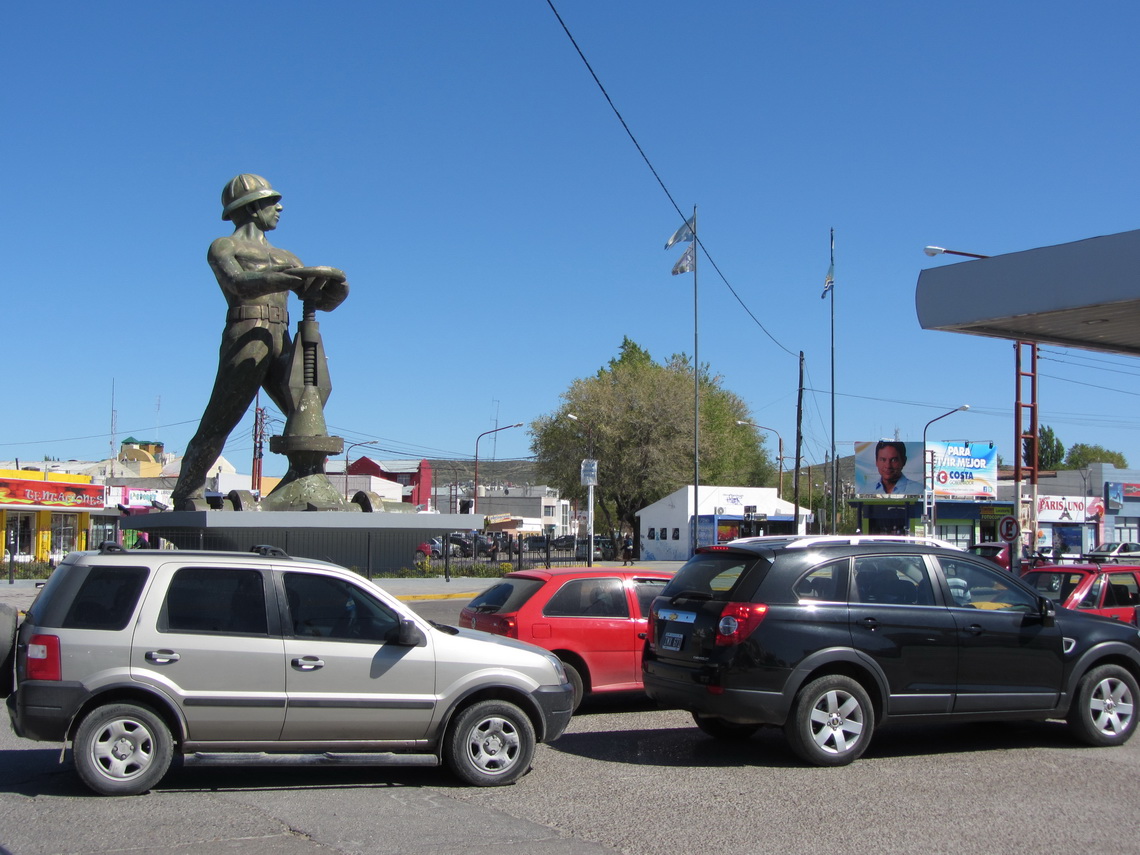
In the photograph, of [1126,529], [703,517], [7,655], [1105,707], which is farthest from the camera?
[1126,529]

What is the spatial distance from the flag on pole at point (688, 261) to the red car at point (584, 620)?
24287 mm

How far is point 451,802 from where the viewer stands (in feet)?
22.1

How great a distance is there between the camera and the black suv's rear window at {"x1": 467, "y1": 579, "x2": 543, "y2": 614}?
32.9 feet

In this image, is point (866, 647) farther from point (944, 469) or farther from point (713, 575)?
point (944, 469)

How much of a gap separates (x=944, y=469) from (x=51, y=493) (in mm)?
40452

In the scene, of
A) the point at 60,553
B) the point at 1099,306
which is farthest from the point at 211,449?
the point at 60,553

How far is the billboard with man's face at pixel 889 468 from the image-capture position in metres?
54.5

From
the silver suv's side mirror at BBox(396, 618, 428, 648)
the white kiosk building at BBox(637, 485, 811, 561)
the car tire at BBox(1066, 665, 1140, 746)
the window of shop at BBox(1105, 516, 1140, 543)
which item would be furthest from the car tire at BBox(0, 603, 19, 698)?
the window of shop at BBox(1105, 516, 1140, 543)

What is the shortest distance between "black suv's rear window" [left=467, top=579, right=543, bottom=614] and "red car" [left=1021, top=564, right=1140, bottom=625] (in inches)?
253

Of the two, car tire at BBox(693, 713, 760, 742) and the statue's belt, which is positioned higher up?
the statue's belt

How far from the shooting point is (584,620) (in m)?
9.95

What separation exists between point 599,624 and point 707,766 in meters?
2.31

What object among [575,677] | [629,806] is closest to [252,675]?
[629,806]

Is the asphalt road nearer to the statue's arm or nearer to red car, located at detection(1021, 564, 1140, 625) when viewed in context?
red car, located at detection(1021, 564, 1140, 625)
